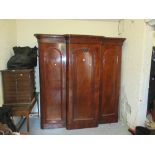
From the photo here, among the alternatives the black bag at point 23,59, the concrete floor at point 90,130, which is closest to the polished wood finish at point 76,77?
the concrete floor at point 90,130

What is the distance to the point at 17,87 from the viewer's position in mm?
2846

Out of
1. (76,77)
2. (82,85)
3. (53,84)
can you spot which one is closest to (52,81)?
(53,84)

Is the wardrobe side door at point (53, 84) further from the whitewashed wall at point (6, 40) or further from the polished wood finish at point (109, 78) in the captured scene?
the polished wood finish at point (109, 78)

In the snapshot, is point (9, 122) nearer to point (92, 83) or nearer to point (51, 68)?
point (51, 68)

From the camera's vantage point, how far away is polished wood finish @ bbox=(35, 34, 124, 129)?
3062 mm

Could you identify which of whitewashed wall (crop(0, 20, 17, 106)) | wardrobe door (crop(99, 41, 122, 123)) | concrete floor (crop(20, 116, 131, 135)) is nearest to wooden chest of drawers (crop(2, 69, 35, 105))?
whitewashed wall (crop(0, 20, 17, 106))

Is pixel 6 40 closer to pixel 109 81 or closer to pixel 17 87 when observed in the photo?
pixel 17 87

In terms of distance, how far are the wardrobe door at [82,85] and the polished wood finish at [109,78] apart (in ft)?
0.56

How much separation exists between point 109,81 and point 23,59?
168cm

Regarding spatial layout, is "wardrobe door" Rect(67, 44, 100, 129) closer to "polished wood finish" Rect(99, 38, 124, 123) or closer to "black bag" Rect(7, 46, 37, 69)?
"polished wood finish" Rect(99, 38, 124, 123)
